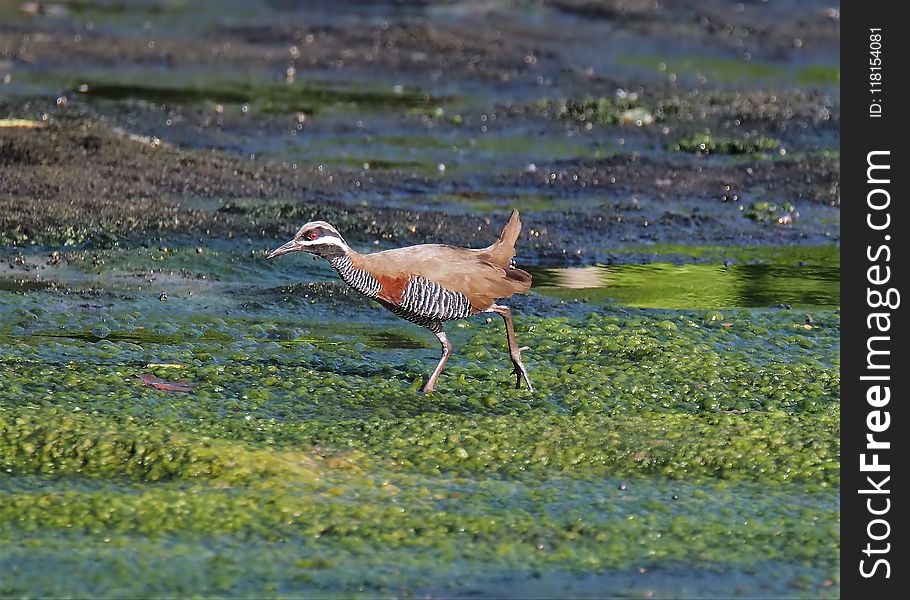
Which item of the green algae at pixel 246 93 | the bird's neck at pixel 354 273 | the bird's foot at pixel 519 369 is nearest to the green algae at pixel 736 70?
the green algae at pixel 246 93

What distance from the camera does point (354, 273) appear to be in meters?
7.83

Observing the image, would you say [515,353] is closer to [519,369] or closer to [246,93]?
[519,369]

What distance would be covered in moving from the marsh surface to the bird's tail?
641 millimetres

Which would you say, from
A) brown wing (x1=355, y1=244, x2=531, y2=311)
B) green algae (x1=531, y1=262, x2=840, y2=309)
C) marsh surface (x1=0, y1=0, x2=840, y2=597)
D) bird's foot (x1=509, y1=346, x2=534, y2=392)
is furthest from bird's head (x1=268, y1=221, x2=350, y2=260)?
green algae (x1=531, y1=262, x2=840, y2=309)

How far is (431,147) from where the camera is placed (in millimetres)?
15375

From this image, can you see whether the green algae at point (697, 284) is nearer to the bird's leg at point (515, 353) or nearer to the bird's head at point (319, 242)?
the bird's leg at point (515, 353)

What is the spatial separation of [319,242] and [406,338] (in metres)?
1.63

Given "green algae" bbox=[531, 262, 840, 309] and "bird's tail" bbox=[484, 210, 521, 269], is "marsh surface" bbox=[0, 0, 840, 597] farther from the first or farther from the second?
"bird's tail" bbox=[484, 210, 521, 269]

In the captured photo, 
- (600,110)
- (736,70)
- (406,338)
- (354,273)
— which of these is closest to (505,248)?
(354,273)

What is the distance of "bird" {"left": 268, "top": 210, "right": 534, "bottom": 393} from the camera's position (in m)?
7.82

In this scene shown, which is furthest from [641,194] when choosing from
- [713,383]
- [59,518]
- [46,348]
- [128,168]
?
[59,518]

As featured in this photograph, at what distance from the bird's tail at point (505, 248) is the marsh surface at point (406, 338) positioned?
641 millimetres
